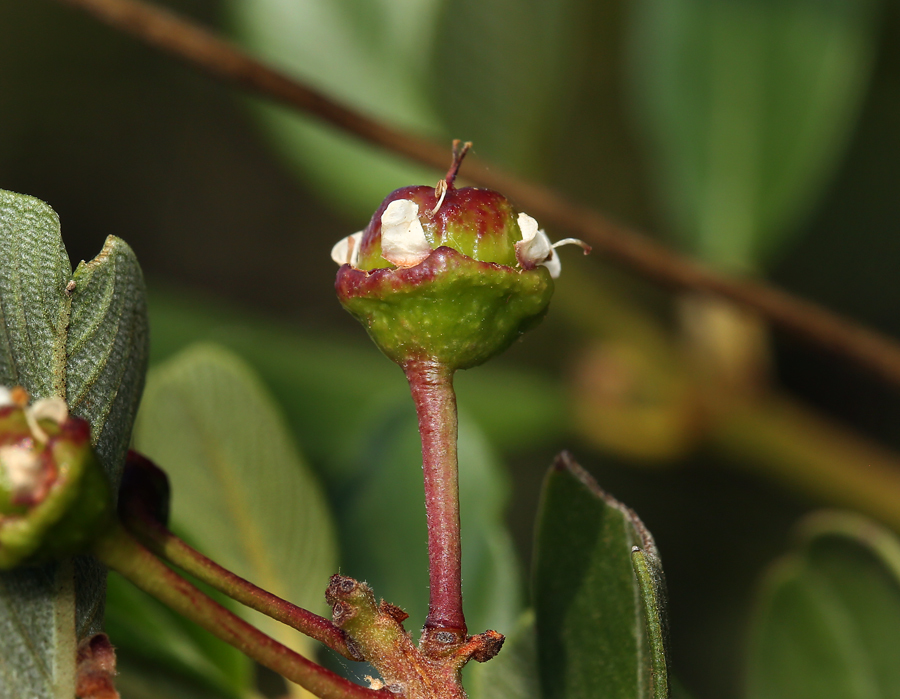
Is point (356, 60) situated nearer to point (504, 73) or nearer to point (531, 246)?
point (504, 73)

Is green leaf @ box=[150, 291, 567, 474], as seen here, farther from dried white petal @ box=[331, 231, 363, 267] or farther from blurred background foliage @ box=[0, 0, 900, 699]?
dried white petal @ box=[331, 231, 363, 267]

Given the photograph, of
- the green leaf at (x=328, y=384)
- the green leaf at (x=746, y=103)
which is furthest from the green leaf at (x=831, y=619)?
the green leaf at (x=746, y=103)

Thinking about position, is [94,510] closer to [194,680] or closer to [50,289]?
[50,289]

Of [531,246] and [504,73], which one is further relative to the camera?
[504,73]

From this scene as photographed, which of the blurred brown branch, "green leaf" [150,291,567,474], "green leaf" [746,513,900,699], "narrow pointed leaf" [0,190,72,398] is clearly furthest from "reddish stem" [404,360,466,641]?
"green leaf" [150,291,567,474]

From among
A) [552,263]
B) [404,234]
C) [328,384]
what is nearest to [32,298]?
[404,234]

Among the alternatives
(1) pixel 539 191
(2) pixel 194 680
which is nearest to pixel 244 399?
(2) pixel 194 680
